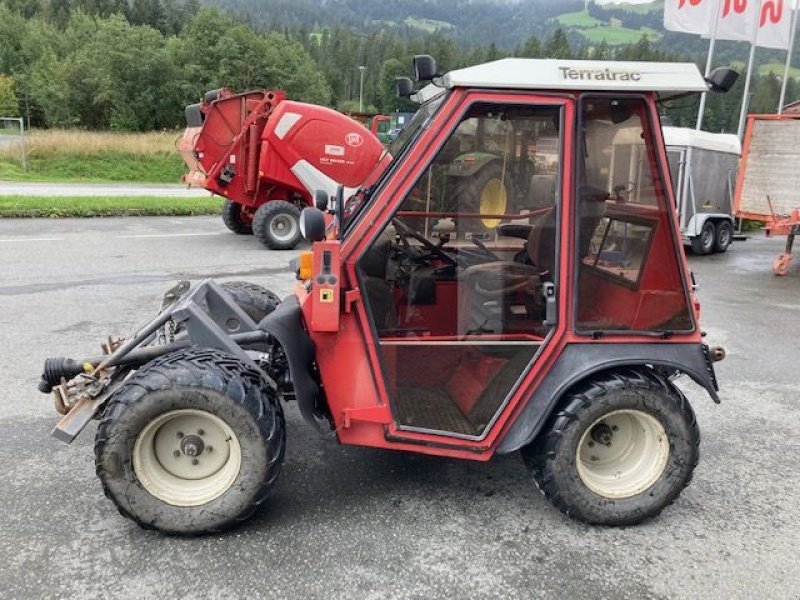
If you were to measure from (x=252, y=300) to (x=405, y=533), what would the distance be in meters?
1.90

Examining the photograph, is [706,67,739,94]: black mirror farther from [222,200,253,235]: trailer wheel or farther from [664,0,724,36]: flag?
[664,0,724,36]: flag

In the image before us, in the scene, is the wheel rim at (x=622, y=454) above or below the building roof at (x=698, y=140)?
below

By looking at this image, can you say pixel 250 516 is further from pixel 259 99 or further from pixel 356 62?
pixel 356 62

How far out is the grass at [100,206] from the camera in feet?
41.9

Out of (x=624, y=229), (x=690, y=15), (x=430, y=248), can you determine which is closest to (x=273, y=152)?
(x=430, y=248)

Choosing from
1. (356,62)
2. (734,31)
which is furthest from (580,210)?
(356,62)

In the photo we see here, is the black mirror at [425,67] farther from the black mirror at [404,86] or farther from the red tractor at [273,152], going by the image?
the red tractor at [273,152]

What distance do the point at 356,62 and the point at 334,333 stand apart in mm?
102894

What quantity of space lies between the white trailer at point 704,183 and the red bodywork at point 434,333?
381 inches

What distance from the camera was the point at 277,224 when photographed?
10812 millimetres

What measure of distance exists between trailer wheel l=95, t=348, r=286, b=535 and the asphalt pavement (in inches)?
6.1

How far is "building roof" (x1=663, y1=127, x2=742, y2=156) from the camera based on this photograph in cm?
1194

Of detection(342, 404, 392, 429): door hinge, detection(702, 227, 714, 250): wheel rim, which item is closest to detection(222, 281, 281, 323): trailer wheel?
detection(342, 404, 392, 429): door hinge

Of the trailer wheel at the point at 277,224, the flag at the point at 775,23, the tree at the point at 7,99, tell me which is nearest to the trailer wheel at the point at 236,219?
the trailer wheel at the point at 277,224
